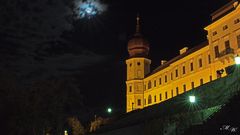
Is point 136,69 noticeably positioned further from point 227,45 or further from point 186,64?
point 227,45

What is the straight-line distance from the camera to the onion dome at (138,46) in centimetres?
8300

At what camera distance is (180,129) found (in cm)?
2659

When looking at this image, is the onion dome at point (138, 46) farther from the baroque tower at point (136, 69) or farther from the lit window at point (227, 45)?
the lit window at point (227, 45)

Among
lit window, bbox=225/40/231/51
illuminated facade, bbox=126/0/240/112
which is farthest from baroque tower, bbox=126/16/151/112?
lit window, bbox=225/40/231/51

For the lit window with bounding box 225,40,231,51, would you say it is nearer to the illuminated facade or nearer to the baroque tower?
the illuminated facade

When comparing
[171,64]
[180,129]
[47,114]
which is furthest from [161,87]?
[180,129]

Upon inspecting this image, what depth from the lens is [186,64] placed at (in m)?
62.4

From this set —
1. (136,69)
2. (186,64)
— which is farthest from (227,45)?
(136,69)

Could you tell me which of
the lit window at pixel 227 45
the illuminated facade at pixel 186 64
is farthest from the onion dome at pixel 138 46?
the lit window at pixel 227 45

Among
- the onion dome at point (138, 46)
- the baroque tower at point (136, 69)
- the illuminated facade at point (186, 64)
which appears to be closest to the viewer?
the illuminated facade at point (186, 64)

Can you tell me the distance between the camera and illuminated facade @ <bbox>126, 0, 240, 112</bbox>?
45.9 m

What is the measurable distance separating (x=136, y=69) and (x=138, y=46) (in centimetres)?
514

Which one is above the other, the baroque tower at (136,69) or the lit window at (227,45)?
the baroque tower at (136,69)

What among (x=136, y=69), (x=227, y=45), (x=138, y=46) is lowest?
(x=227, y=45)
